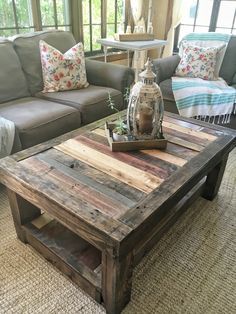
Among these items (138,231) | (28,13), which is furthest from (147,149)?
(28,13)

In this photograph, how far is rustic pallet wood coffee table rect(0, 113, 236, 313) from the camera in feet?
3.15

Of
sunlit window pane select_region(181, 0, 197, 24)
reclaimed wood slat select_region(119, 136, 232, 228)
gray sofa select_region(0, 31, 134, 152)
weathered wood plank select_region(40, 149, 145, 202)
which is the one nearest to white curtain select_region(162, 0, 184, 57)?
sunlit window pane select_region(181, 0, 197, 24)

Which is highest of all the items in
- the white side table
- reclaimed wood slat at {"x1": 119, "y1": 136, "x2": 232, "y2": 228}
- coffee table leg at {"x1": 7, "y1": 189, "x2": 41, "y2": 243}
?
the white side table

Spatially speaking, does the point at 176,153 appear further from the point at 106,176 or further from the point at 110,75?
the point at 110,75

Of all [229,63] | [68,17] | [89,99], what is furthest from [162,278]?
[68,17]

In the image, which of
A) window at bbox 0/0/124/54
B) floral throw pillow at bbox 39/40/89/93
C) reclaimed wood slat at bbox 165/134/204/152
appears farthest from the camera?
window at bbox 0/0/124/54

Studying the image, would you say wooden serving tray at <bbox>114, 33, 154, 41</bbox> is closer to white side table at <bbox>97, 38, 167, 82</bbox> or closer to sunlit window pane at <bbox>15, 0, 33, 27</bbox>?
white side table at <bbox>97, 38, 167, 82</bbox>

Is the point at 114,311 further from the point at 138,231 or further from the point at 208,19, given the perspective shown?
the point at 208,19

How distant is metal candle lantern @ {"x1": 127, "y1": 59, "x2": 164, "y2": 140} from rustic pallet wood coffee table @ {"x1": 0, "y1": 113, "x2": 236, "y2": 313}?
11 cm

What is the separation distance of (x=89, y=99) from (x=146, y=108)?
3.04 ft

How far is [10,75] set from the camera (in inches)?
84.0

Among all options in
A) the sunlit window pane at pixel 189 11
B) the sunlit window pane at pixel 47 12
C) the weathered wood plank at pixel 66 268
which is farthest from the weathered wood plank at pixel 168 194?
the sunlit window pane at pixel 189 11

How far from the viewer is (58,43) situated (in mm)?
2461

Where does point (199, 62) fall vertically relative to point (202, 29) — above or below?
below
